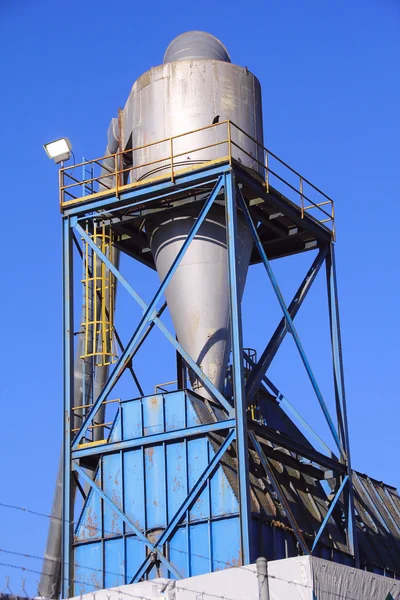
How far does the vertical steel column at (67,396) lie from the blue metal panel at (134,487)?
4.73 feet

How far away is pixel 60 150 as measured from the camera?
1368 inches

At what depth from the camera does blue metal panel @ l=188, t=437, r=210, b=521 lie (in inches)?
1188

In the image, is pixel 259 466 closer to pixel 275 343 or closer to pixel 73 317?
pixel 275 343

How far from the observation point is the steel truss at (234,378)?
3019 centimetres

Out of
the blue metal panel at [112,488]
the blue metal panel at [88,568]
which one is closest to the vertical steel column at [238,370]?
the blue metal panel at [112,488]

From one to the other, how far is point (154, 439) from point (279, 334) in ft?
16.3

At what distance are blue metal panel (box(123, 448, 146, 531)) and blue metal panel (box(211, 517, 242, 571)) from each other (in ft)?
6.57

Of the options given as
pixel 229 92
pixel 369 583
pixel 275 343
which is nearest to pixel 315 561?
pixel 369 583

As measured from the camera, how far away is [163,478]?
101ft

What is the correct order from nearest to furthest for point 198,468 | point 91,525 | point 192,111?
point 198,468
point 91,525
point 192,111

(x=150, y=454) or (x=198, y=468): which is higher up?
(x=150, y=454)

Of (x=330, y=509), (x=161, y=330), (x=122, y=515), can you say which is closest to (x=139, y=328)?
(x=161, y=330)

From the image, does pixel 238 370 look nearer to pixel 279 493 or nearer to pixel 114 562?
pixel 279 493

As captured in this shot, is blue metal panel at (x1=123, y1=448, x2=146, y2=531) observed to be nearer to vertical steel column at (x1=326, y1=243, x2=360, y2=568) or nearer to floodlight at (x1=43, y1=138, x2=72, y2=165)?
vertical steel column at (x1=326, y1=243, x2=360, y2=568)
